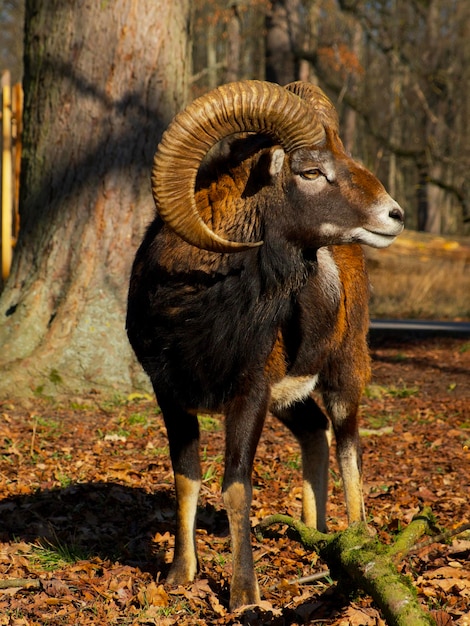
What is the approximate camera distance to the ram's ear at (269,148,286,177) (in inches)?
189

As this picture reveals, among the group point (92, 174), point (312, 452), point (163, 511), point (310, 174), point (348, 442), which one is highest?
point (92, 174)

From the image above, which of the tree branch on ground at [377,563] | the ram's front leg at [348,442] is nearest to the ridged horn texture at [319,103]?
the ram's front leg at [348,442]

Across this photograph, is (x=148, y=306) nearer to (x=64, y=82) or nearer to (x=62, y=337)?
(x=62, y=337)

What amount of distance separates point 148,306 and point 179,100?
486 cm

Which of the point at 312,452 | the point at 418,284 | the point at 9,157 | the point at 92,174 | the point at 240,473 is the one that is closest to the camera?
the point at 240,473

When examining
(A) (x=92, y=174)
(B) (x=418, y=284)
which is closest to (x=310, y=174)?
(A) (x=92, y=174)

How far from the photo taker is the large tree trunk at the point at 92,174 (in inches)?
346

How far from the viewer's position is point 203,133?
4.55 metres

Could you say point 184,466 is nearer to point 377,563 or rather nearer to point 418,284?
point 377,563

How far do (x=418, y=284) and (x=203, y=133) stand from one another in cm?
1474

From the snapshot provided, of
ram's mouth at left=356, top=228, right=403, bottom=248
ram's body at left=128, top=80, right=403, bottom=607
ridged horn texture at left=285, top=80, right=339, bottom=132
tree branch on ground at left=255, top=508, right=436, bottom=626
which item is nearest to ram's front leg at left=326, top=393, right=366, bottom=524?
tree branch on ground at left=255, top=508, right=436, bottom=626

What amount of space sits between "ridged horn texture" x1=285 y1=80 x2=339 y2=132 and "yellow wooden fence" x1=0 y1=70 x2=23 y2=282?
26.8ft

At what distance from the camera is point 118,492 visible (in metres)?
6.42

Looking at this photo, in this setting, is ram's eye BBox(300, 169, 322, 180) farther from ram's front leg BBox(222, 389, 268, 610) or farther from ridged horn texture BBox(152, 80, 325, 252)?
ram's front leg BBox(222, 389, 268, 610)
